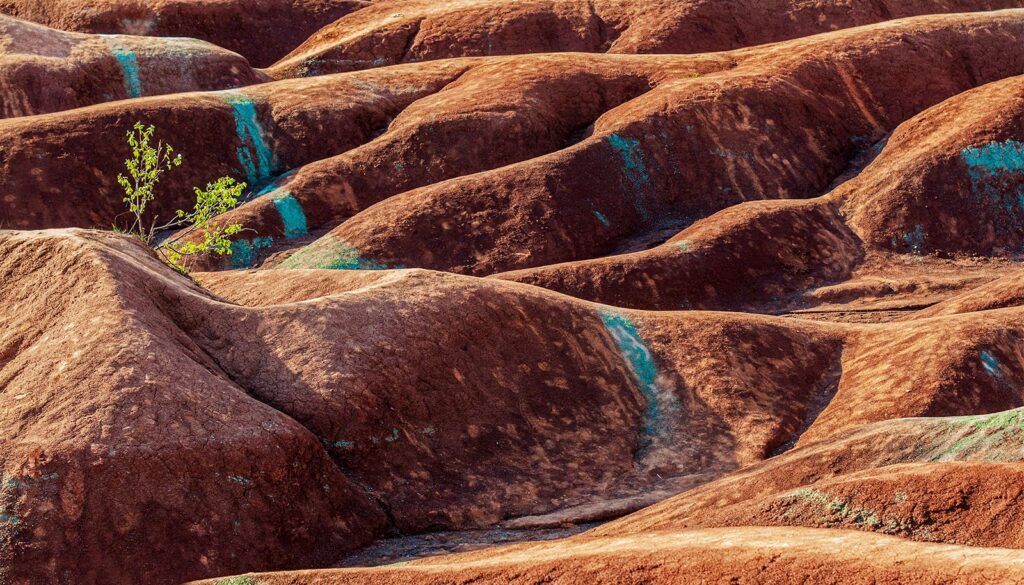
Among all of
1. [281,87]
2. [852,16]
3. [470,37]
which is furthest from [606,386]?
[852,16]

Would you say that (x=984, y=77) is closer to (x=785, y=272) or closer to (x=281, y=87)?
(x=785, y=272)

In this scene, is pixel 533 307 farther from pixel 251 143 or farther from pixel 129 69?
pixel 129 69

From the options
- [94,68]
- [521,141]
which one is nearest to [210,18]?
[94,68]

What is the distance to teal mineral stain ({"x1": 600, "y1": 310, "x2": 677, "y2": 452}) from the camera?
47.5 ft

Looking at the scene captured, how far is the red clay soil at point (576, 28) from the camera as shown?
105 ft

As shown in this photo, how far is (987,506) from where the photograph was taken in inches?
299

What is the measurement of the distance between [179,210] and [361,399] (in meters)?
6.71

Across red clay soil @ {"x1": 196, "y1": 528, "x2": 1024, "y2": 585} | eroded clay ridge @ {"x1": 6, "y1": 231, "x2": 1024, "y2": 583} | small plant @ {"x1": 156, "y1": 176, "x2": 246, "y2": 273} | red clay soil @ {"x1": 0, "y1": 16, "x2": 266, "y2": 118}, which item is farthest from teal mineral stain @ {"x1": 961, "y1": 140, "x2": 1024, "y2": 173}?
red clay soil @ {"x1": 196, "y1": 528, "x2": 1024, "y2": 585}

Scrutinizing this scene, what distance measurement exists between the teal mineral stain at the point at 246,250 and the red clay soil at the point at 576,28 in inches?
410

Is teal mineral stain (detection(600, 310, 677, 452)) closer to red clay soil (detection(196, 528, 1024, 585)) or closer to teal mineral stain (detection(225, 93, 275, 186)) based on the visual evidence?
red clay soil (detection(196, 528, 1024, 585))

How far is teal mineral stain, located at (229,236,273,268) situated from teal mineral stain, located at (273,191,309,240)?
19.1 inches

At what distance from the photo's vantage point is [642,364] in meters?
15.1

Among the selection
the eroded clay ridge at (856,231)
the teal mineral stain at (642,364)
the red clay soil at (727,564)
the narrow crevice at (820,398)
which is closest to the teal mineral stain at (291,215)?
the eroded clay ridge at (856,231)

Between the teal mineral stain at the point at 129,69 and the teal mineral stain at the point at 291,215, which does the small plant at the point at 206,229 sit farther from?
the teal mineral stain at the point at 129,69
